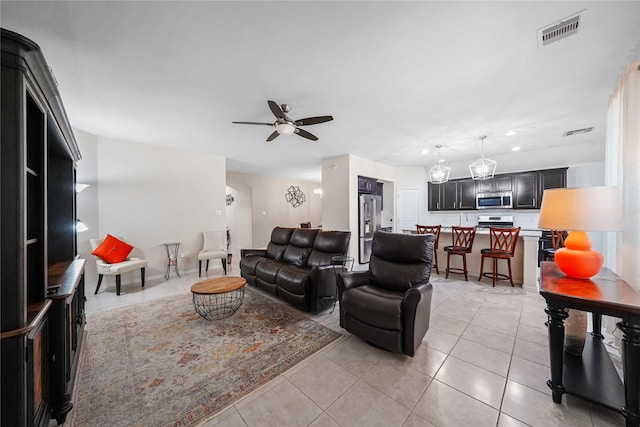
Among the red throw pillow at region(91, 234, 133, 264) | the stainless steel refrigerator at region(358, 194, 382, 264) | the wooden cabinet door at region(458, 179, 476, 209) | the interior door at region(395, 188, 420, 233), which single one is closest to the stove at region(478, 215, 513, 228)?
the wooden cabinet door at region(458, 179, 476, 209)

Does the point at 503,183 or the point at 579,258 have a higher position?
the point at 503,183

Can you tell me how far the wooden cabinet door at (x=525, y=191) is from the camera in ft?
17.6

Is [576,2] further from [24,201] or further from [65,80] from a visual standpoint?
[65,80]

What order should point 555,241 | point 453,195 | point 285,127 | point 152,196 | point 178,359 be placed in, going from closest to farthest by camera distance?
point 178,359
point 285,127
point 555,241
point 152,196
point 453,195

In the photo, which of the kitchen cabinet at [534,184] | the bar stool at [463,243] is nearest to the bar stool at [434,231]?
the bar stool at [463,243]

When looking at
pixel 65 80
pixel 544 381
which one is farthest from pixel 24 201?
pixel 544 381

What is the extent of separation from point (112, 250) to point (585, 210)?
220 inches

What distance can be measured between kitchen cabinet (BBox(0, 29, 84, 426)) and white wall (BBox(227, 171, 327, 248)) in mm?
5445

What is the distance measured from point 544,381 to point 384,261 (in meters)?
1.47

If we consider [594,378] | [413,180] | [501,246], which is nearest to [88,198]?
[594,378]

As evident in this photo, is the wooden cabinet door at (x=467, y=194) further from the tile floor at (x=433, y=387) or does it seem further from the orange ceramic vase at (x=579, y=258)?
the orange ceramic vase at (x=579, y=258)

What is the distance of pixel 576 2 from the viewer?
152cm

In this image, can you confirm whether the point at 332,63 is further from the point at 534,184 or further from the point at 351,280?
the point at 534,184

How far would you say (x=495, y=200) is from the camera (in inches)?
228
